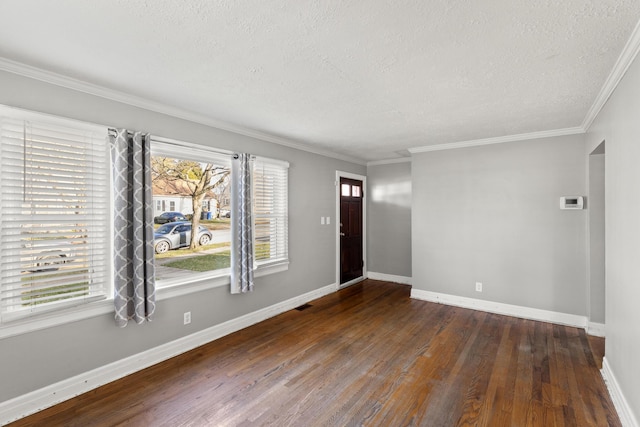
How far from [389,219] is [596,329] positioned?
3.35m

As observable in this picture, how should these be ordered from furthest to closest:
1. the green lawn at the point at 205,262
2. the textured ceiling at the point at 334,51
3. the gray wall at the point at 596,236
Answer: the gray wall at the point at 596,236
the green lawn at the point at 205,262
the textured ceiling at the point at 334,51

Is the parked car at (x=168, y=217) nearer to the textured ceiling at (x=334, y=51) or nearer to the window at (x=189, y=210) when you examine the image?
the window at (x=189, y=210)

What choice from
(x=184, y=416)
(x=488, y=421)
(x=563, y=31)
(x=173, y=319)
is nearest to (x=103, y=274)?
(x=173, y=319)

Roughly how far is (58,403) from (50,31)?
259 centimetres

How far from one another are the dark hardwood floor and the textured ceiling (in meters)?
2.51

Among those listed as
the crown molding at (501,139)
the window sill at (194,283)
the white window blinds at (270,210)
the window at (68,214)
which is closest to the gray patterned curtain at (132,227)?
the window at (68,214)

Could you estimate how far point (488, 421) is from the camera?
2.08m

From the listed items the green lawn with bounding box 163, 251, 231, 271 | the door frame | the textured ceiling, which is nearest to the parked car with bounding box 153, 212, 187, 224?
the green lawn with bounding box 163, 251, 231, 271

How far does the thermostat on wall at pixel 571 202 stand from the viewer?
12.0 ft

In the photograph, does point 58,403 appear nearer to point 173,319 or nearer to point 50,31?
point 173,319

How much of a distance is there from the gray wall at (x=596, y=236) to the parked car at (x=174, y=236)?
455 cm

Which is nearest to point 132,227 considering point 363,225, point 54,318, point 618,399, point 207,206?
point 54,318

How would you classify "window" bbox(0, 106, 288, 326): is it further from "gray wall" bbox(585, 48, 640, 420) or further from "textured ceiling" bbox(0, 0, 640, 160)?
"gray wall" bbox(585, 48, 640, 420)

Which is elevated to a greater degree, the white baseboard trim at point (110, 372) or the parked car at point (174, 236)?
the parked car at point (174, 236)
